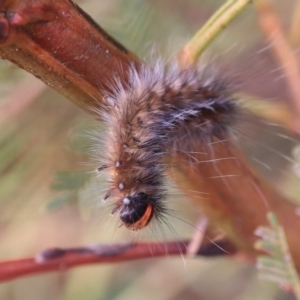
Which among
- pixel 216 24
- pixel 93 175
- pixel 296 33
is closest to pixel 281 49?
pixel 296 33

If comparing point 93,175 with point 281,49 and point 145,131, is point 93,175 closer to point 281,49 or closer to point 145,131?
point 145,131

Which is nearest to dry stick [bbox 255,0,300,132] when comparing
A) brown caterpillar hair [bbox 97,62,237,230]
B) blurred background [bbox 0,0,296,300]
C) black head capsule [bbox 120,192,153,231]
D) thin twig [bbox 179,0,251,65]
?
blurred background [bbox 0,0,296,300]

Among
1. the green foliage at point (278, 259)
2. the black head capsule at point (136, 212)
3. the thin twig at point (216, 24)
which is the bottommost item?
the green foliage at point (278, 259)

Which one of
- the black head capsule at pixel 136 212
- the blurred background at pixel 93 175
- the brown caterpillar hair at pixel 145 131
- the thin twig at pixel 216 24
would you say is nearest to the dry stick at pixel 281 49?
the blurred background at pixel 93 175

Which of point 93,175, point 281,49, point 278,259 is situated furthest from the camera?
point 281,49

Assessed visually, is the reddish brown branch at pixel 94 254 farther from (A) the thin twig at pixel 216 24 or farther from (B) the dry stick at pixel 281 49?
(B) the dry stick at pixel 281 49
